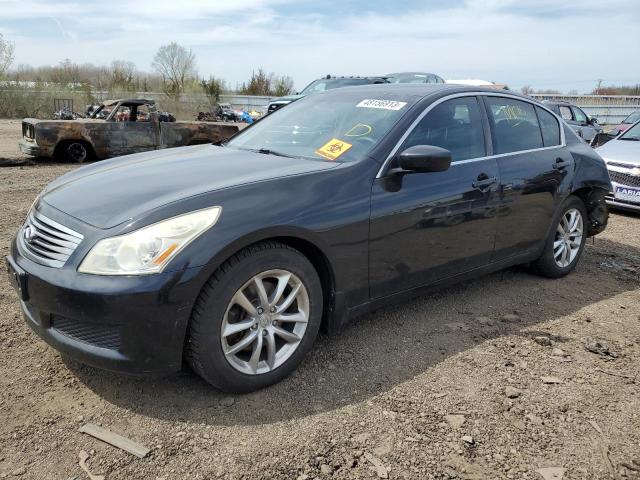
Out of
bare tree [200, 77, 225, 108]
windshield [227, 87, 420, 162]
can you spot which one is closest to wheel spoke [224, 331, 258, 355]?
windshield [227, 87, 420, 162]

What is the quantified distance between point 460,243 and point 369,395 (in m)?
1.39

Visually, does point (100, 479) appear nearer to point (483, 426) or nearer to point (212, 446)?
point (212, 446)

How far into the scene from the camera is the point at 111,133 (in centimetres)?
1171

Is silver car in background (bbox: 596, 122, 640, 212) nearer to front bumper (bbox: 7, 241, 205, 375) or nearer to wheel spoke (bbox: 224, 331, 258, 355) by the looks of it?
wheel spoke (bbox: 224, 331, 258, 355)

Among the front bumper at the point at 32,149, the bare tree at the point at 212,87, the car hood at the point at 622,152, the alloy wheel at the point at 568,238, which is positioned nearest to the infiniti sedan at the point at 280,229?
the alloy wheel at the point at 568,238

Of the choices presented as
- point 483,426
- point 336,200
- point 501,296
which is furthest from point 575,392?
point 336,200

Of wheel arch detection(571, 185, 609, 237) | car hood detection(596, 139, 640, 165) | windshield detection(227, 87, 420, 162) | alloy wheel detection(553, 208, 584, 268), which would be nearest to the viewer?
windshield detection(227, 87, 420, 162)

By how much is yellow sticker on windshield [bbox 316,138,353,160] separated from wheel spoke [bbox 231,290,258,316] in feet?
3.63

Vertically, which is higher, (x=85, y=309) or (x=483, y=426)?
(x=85, y=309)

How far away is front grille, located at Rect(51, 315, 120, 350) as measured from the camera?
2.49m

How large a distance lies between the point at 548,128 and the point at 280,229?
307cm

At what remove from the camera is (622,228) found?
7270 mm

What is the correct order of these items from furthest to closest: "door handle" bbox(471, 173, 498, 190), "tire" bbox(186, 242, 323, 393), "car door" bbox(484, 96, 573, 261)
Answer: "car door" bbox(484, 96, 573, 261), "door handle" bbox(471, 173, 498, 190), "tire" bbox(186, 242, 323, 393)

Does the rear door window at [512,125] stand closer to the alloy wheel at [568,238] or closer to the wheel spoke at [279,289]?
the alloy wheel at [568,238]
